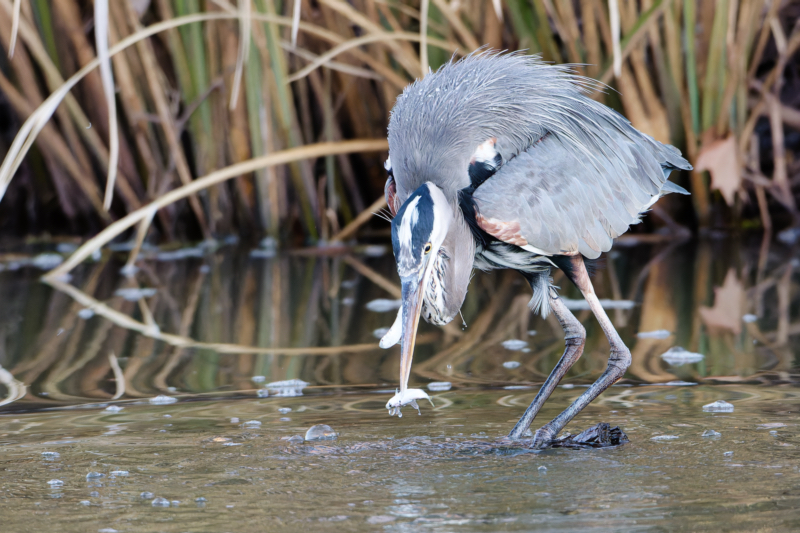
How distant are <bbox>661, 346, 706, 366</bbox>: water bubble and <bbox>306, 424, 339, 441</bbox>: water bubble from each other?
4.89 feet

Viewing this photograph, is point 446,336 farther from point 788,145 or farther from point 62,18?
point 788,145

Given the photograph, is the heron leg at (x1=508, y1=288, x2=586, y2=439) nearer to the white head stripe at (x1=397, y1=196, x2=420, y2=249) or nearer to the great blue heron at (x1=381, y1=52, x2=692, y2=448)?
the great blue heron at (x1=381, y1=52, x2=692, y2=448)

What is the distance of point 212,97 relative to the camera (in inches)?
267

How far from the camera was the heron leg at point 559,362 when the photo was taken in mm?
3276

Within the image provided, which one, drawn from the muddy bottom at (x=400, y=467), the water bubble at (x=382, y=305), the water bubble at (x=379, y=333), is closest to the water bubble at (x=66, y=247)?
the water bubble at (x=382, y=305)

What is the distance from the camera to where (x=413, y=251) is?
2.96 metres

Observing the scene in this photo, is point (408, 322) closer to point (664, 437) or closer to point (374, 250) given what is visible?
point (664, 437)

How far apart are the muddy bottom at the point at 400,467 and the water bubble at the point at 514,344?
73 cm

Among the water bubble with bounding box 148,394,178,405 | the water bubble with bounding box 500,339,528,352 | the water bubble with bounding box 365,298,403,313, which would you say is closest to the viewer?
the water bubble with bounding box 148,394,178,405

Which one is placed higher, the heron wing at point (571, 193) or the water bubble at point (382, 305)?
the heron wing at point (571, 193)

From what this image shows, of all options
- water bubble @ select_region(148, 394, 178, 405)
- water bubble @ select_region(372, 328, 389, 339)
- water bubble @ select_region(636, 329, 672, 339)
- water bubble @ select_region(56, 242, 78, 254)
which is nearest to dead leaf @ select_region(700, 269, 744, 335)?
water bubble @ select_region(636, 329, 672, 339)

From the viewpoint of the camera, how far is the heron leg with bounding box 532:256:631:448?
334 centimetres

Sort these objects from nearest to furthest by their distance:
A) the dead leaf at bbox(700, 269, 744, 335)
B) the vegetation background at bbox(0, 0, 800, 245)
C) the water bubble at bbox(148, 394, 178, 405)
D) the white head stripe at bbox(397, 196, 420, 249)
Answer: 1. the white head stripe at bbox(397, 196, 420, 249)
2. the water bubble at bbox(148, 394, 178, 405)
3. the dead leaf at bbox(700, 269, 744, 335)
4. the vegetation background at bbox(0, 0, 800, 245)

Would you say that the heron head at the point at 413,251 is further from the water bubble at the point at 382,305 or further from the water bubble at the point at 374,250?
the water bubble at the point at 374,250
